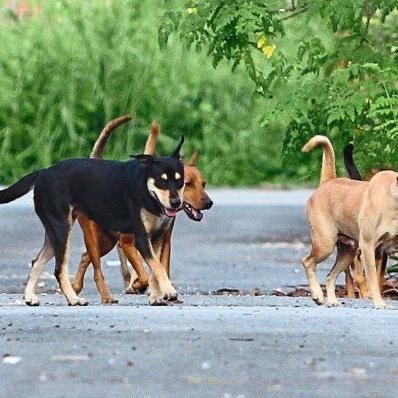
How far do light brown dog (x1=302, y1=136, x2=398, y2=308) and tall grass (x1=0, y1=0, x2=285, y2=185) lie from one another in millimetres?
13543

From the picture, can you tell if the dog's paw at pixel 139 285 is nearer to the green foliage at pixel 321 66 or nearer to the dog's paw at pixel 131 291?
the dog's paw at pixel 131 291

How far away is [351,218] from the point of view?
545 inches

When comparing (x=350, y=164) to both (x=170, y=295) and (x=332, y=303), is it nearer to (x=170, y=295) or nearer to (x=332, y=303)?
(x=332, y=303)

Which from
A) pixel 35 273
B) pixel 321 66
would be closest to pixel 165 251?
pixel 35 273

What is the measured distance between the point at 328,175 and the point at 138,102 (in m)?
14.1

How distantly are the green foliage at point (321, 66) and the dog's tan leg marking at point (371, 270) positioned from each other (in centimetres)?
133

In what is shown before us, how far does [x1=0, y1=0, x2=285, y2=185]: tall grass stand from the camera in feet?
92.1

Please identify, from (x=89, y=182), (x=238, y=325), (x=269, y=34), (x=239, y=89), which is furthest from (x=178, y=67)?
(x=238, y=325)

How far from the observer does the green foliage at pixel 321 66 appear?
1523cm

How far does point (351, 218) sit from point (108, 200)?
65.1 inches

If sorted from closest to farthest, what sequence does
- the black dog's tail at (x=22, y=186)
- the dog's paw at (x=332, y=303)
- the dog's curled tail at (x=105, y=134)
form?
the dog's paw at (x=332, y=303)
the black dog's tail at (x=22, y=186)
the dog's curled tail at (x=105, y=134)

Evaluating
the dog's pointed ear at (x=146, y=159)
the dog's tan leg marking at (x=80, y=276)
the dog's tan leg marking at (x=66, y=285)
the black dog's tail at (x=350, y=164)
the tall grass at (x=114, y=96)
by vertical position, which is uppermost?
the dog's pointed ear at (x=146, y=159)

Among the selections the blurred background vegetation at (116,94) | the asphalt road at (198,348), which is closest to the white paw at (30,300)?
the asphalt road at (198,348)

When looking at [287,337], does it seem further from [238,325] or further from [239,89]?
[239,89]
